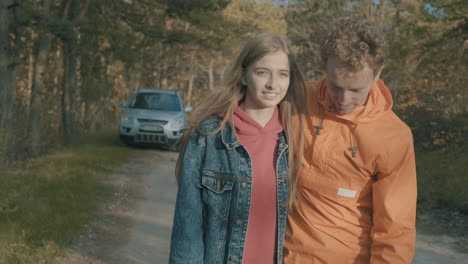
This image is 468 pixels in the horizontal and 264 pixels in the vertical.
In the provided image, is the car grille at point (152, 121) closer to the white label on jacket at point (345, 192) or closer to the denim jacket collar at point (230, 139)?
the denim jacket collar at point (230, 139)

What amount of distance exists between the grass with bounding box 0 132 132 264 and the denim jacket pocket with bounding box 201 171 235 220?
3.27 m

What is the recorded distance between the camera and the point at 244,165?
250 centimetres

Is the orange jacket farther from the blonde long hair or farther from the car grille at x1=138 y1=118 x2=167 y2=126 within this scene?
the car grille at x1=138 y1=118 x2=167 y2=126

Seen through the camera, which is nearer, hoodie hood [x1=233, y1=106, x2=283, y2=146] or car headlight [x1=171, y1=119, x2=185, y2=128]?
hoodie hood [x1=233, y1=106, x2=283, y2=146]

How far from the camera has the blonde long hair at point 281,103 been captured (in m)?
2.55

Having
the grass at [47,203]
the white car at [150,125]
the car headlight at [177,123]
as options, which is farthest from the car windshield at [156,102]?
the grass at [47,203]

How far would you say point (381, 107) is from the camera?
8.20ft

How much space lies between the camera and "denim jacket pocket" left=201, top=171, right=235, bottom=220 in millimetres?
2434

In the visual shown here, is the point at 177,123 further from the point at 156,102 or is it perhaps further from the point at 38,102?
the point at 38,102

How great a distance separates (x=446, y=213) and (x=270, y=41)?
6448mm

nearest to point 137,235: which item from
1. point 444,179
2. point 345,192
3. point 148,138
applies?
point 345,192

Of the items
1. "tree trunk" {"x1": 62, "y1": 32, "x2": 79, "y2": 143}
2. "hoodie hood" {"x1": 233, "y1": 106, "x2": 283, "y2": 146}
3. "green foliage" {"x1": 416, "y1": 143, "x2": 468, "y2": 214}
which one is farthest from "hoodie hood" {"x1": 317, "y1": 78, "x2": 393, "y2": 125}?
"tree trunk" {"x1": 62, "y1": 32, "x2": 79, "y2": 143}

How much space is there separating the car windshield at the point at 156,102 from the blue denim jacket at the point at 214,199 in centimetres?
1466

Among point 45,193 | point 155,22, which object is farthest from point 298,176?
point 155,22
